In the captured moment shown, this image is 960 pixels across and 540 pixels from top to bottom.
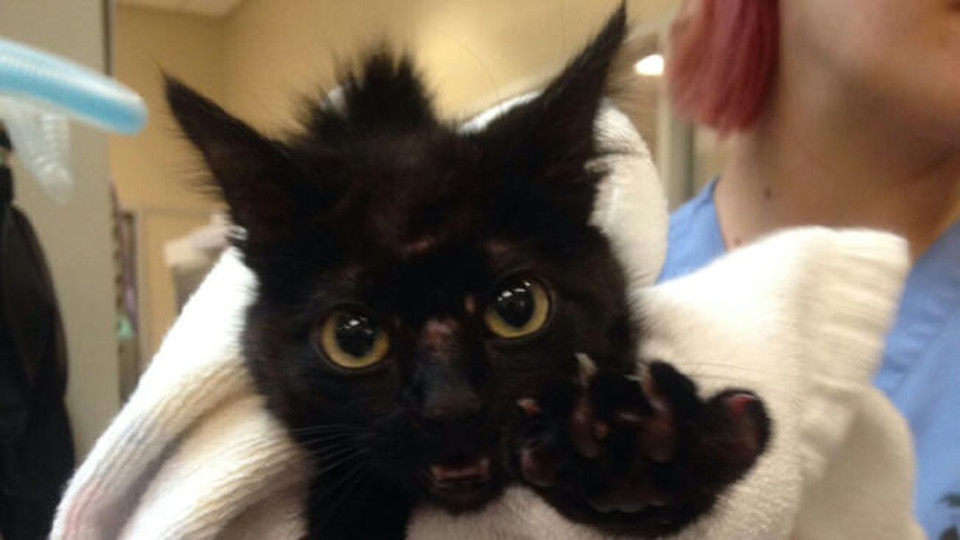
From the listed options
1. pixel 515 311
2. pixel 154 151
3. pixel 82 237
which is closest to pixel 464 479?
pixel 515 311

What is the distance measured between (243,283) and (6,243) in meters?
0.90

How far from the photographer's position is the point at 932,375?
782 mm

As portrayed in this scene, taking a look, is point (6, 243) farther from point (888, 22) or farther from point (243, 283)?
point (888, 22)

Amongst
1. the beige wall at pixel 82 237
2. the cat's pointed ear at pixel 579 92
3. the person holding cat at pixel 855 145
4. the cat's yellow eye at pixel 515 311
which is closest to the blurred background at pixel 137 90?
the beige wall at pixel 82 237

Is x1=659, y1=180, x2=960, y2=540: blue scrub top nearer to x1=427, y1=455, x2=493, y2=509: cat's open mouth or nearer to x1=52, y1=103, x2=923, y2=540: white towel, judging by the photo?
x1=52, y1=103, x2=923, y2=540: white towel

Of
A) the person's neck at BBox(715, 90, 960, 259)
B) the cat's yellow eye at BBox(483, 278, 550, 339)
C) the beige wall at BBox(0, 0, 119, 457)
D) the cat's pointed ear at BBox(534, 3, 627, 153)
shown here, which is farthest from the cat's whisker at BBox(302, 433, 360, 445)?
the beige wall at BBox(0, 0, 119, 457)

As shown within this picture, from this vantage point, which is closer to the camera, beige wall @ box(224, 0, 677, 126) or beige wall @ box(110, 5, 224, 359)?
beige wall @ box(224, 0, 677, 126)

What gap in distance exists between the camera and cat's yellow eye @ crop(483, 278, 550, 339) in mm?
457

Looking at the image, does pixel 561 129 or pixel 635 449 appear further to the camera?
pixel 561 129

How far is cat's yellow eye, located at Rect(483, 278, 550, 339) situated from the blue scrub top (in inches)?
18.6

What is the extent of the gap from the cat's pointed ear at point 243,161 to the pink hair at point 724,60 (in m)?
0.71

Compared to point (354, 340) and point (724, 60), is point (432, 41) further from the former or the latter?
point (354, 340)

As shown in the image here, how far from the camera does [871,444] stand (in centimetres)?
50

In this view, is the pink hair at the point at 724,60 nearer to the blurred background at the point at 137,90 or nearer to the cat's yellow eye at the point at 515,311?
the blurred background at the point at 137,90
